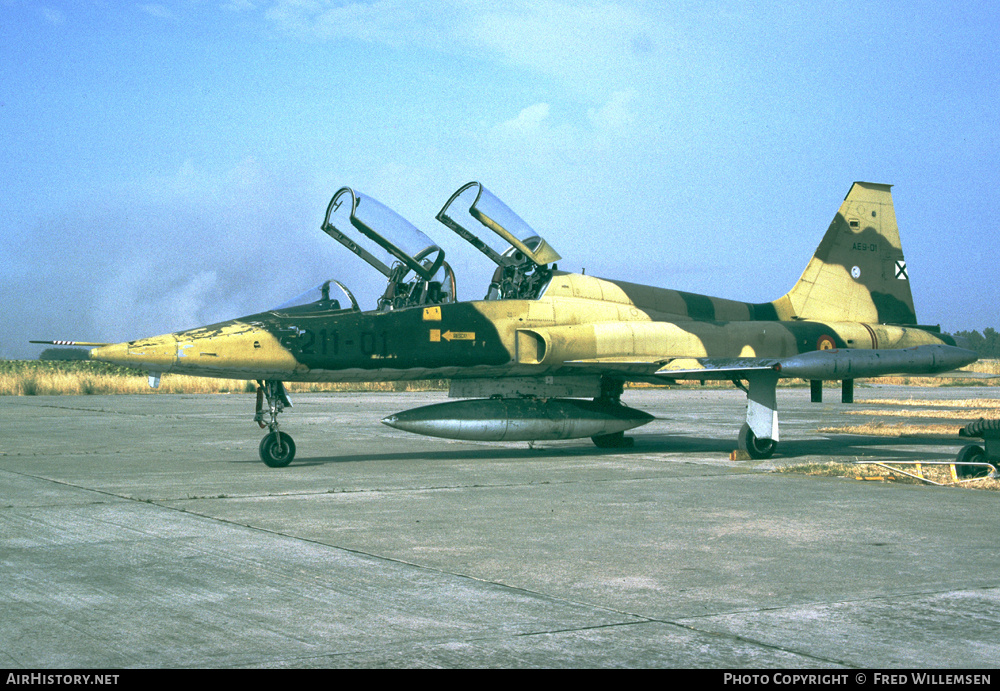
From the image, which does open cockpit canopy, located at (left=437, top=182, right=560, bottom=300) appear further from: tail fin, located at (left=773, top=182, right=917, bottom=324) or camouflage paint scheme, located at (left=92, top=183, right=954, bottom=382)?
tail fin, located at (left=773, top=182, right=917, bottom=324)

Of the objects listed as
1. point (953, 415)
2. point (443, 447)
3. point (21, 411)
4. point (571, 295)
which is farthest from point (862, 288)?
point (21, 411)

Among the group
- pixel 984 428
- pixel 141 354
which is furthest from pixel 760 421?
pixel 141 354

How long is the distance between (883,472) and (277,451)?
25.2 ft

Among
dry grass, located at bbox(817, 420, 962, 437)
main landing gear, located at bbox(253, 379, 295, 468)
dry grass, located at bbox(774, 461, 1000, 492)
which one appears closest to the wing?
dry grass, located at bbox(774, 461, 1000, 492)

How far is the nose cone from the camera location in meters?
11.3

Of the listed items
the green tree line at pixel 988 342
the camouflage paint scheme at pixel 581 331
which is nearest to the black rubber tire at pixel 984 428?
the camouflage paint scheme at pixel 581 331

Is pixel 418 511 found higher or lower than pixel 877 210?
lower

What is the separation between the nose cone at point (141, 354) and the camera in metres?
11.3

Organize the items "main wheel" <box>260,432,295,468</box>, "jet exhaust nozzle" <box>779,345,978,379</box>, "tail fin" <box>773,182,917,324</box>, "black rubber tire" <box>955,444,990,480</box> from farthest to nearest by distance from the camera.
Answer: "tail fin" <box>773,182,917,324</box>, "jet exhaust nozzle" <box>779,345,978,379</box>, "main wheel" <box>260,432,295,468</box>, "black rubber tire" <box>955,444,990,480</box>

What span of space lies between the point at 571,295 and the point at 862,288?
5.85m

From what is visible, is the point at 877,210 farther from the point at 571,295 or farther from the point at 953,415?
the point at 953,415

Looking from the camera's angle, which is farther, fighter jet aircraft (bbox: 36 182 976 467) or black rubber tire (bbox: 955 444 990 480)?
fighter jet aircraft (bbox: 36 182 976 467)

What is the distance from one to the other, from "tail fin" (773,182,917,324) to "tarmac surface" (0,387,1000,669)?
5.55 m
